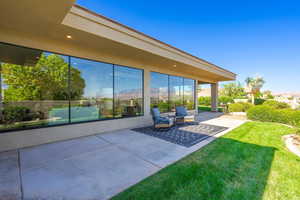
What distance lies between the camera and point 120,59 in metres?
6.22

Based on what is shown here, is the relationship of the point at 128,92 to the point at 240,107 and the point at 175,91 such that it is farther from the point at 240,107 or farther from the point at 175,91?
the point at 240,107

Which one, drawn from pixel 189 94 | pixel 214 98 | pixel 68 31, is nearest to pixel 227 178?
pixel 68 31

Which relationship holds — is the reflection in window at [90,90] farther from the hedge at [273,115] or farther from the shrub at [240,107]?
the shrub at [240,107]

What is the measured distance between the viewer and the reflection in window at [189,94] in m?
10.4

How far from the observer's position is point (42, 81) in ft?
16.8

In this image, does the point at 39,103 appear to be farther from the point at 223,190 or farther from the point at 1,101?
the point at 223,190

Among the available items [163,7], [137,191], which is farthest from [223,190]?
[163,7]

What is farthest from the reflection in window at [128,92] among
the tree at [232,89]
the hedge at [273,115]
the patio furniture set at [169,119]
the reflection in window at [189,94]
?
the tree at [232,89]

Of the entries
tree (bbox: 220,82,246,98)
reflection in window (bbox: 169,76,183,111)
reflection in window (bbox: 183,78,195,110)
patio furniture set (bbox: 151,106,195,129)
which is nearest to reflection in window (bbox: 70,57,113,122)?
patio furniture set (bbox: 151,106,195,129)

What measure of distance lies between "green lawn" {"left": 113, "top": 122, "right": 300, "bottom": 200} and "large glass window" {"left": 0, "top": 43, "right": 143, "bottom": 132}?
14.0 feet

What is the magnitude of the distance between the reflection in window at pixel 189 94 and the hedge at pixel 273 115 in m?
4.15

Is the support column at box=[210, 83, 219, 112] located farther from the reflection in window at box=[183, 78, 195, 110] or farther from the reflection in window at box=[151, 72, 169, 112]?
the reflection in window at box=[151, 72, 169, 112]

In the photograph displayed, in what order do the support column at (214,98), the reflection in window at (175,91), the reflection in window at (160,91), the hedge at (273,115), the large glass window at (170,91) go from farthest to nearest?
the support column at (214,98) < the reflection in window at (175,91) < the large glass window at (170,91) < the reflection in window at (160,91) < the hedge at (273,115)

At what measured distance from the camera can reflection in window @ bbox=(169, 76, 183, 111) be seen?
9.10m
